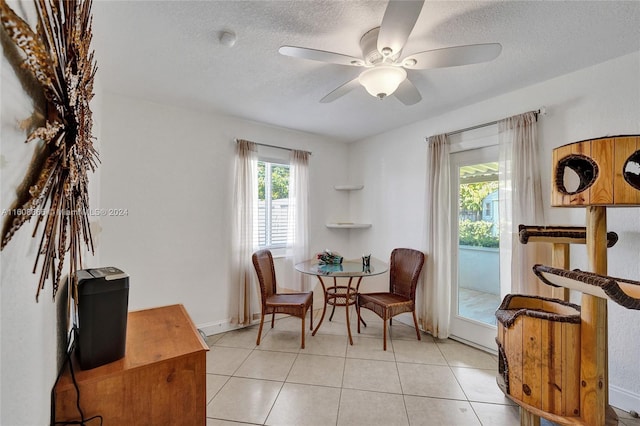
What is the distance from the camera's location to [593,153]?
1.39 metres

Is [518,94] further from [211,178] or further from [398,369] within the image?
[211,178]

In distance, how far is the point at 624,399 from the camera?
1.97 m

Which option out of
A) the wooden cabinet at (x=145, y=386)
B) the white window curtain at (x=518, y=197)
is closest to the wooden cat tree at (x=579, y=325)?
the white window curtain at (x=518, y=197)

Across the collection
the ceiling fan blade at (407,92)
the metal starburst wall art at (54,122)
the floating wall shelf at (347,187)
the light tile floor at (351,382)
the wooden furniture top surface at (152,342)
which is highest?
the ceiling fan blade at (407,92)

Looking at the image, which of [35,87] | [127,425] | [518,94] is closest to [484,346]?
[518,94]

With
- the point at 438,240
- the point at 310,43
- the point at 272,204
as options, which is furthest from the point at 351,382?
the point at 310,43

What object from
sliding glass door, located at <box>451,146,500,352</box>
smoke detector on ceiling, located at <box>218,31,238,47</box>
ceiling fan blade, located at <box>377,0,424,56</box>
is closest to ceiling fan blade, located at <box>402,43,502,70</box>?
ceiling fan blade, located at <box>377,0,424,56</box>

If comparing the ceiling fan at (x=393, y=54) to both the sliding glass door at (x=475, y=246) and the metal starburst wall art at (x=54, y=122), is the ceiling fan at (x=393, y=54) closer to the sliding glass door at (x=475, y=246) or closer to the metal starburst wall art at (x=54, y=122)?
the metal starburst wall art at (x=54, y=122)

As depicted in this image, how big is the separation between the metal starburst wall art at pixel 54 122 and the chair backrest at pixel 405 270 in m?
2.91

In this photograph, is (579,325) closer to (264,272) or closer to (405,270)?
(405,270)

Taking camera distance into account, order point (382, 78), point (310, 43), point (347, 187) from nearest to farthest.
A: point (382, 78) < point (310, 43) < point (347, 187)

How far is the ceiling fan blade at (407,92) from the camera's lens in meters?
1.91

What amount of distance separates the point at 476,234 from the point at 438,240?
0.39m

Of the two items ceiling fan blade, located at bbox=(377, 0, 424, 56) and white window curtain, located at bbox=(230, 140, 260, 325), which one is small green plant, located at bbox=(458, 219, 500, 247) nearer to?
ceiling fan blade, located at bbox=(377, 0, 424, 56)
